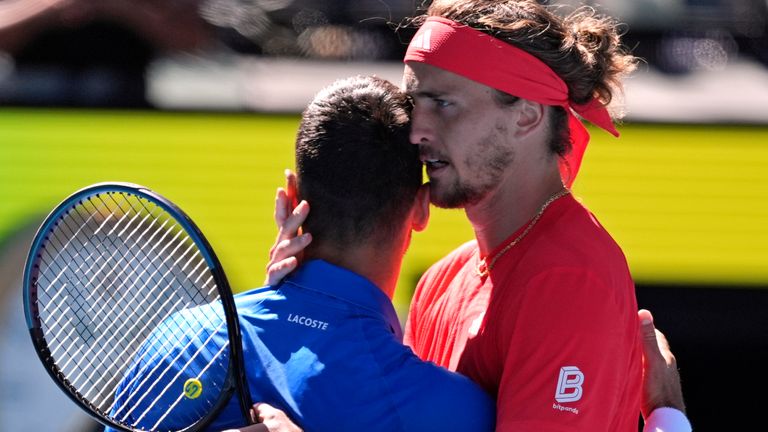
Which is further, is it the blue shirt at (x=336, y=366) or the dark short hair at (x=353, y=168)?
the dark short hair at (x=353, y=168)

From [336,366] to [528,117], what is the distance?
0.78 m

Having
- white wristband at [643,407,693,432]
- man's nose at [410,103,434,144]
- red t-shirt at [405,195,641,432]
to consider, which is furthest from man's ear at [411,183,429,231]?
white wristband at [643,407,693,432]

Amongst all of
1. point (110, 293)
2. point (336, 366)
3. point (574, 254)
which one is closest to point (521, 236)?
point (574, 254)

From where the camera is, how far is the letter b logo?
2.33 m

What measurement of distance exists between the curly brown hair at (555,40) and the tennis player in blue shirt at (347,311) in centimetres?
33

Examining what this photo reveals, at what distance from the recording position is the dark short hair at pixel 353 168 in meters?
2.40

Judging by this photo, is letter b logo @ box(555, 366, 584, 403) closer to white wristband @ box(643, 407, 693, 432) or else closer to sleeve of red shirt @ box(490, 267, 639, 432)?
sleeve of red shirt @ box(490, 267, 639, 432)

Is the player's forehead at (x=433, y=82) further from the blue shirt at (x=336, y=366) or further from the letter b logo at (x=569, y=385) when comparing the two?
the letter b logo at (x=569, y=385)

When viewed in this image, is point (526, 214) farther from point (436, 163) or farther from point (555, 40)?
point (555, 40)

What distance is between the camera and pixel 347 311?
7.72 feet

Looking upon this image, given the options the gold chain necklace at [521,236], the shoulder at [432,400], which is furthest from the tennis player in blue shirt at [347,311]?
the gold chain necklace at [521,236]

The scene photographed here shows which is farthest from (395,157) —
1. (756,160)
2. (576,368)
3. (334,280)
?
(756,160)

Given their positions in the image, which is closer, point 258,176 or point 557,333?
point 557,333

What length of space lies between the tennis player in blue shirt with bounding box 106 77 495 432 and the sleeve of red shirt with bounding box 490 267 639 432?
3.6 inches
